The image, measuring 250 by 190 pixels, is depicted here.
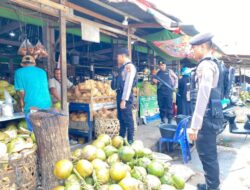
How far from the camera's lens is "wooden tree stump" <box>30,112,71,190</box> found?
8.93 ft

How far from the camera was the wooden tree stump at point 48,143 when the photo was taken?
8.93ft

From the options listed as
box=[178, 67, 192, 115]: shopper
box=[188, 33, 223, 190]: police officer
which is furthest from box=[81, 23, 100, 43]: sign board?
box=[178, 67, 192, 115]: shopper

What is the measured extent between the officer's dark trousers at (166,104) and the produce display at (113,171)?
15.2ft

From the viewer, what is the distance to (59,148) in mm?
2785

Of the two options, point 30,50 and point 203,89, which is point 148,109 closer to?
point 30,50

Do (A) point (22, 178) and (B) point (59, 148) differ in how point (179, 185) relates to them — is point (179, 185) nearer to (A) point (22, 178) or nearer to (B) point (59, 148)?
(B) point (59, 148)

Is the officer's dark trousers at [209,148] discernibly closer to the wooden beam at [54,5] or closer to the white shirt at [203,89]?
the white shirt at [203,89]

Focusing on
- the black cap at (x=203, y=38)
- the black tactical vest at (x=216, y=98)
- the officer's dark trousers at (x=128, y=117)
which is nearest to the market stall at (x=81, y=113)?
the officer's dark trousers at (x=128, y=117)

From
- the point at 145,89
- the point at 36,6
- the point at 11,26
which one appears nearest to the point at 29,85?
the point at 36,6

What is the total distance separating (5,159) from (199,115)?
7.26ft

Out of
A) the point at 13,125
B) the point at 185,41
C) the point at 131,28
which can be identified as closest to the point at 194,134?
the point at 13,125

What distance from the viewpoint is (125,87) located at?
4.82 m

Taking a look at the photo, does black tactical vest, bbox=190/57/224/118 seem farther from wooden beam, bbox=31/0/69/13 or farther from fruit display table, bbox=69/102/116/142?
fruit display table, bbox=69/102/116/142

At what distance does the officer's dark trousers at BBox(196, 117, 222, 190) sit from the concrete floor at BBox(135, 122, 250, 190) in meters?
0.82
